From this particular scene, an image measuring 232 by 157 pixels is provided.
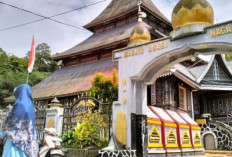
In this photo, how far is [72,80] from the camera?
1395cm

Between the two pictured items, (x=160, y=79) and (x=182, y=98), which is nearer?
(x=160, y=79)

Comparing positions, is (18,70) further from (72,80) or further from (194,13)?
(194,13)

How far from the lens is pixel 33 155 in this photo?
3658 mm

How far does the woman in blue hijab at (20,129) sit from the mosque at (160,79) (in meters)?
2.70

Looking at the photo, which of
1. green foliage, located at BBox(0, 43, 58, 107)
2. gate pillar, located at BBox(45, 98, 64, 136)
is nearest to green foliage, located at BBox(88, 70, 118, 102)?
gate pillar, located at BBox(45, 98, 64, 136)

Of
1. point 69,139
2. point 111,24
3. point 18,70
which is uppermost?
point 111,24

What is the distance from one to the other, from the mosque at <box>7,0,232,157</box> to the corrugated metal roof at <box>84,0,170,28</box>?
0.32 ft

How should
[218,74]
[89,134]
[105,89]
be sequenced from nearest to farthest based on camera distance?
[89,134] < [105,89] < [218,74]

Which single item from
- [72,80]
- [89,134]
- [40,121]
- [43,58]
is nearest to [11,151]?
[89,134]

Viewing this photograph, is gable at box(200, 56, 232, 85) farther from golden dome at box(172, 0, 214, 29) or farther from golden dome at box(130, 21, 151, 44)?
golden dome at box(172, 0, 214, 29)

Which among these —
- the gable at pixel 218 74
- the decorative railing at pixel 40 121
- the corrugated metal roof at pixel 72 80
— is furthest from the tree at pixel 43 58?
the decorative railing at pixel 40 121

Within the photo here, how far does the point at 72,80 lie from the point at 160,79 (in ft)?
16.8

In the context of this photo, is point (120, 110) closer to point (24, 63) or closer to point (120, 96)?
point (120, 96)

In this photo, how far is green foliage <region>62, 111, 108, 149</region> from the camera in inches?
272
